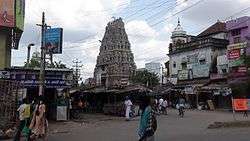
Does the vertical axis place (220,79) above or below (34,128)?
above

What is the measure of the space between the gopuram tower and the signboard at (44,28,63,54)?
154 feet

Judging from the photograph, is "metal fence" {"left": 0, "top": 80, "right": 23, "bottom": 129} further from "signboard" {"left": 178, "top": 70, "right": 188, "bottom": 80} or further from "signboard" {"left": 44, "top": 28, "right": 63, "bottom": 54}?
"signboard" {"left": 178, "top": 70, "right": 188, "bottom": 80}

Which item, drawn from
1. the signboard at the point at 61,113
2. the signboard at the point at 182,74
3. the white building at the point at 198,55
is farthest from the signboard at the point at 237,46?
the signboard at the point at 61,113

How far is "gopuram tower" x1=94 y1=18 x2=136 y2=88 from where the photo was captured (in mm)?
83875

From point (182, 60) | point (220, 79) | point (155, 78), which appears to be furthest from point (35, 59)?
point (155, 78)

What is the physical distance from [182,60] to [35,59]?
21.0 m

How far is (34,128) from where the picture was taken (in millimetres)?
17000

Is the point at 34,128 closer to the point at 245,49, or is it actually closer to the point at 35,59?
the point at 245,49

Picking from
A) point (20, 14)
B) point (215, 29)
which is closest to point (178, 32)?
point (215, 29)

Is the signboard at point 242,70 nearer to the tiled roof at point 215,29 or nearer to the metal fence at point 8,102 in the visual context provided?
the tiled roof at point 215,29

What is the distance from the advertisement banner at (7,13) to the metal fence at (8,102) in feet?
26.7

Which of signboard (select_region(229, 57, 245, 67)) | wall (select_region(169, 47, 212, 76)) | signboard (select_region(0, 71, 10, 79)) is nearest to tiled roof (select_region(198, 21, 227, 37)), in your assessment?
wall (select_region(169, 47, 212, 76))

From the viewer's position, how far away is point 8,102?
23.3 m

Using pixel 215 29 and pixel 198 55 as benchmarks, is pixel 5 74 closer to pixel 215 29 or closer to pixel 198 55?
pixel 198 55
